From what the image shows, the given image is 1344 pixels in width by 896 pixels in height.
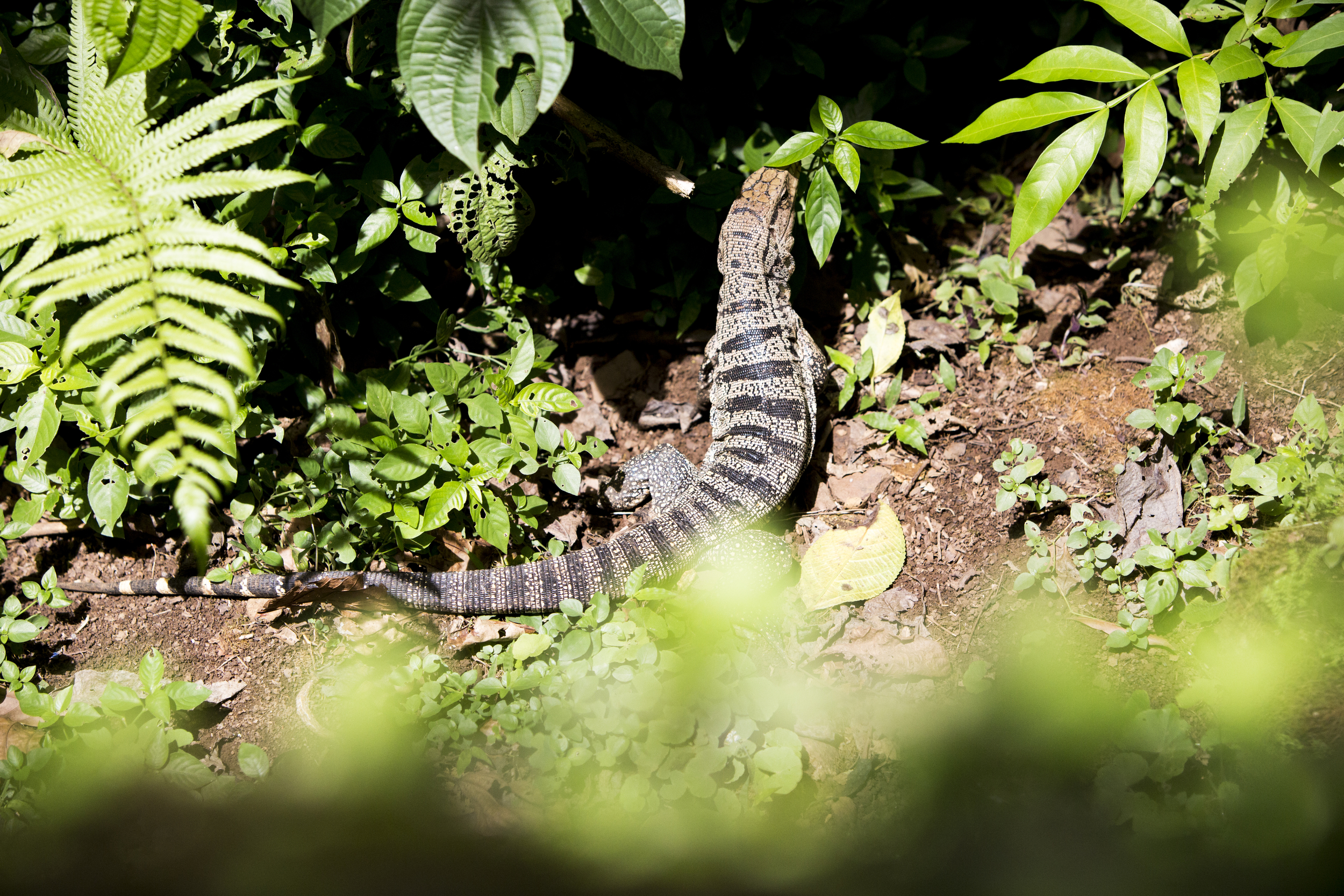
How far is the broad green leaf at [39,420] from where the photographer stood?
304cm

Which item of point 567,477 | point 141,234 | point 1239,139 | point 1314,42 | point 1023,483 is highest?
point 1314,42

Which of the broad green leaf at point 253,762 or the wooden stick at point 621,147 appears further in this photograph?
the wooden stick at point 621,147

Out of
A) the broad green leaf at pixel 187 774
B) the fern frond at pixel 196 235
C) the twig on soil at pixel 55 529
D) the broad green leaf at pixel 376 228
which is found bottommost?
the broad green leaf at pixel 187 774

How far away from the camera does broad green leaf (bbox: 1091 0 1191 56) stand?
2756 mm

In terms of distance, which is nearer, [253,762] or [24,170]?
[24,170]

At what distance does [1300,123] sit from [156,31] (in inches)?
171

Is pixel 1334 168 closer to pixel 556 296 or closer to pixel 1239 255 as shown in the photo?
pixel 1239 255

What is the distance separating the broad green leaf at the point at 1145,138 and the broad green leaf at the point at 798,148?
1.25 metres

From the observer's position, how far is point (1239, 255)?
397cm

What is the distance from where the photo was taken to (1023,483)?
3697 mm

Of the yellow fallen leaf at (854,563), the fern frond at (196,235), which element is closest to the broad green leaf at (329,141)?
the fern frond at (196,235)

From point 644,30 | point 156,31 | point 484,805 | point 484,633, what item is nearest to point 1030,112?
point 644,30

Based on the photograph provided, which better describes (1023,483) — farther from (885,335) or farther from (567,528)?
(567,528)

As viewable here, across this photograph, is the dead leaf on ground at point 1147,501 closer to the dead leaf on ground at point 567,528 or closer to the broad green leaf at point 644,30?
the dead leaf on ground at point 567,528
